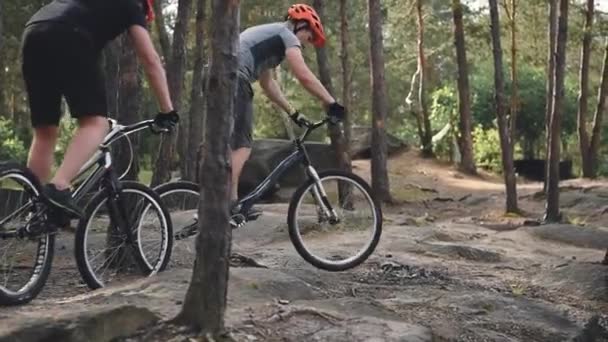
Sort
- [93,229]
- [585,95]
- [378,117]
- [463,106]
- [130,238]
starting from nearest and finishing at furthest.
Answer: [93,229] < [130,238] < [378,117] < [585,95] < [463,106]

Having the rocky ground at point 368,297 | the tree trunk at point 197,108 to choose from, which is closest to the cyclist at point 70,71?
the rocky ground at point 368,297

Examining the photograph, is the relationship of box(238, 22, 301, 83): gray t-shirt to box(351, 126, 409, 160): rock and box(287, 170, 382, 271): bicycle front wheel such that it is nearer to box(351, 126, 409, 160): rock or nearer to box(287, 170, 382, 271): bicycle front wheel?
box(287, 170, 382, 271): bicycle front wheel

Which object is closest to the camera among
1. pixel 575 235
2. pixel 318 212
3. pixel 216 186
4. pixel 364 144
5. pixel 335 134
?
pixel 216 186

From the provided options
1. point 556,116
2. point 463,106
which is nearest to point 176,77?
point 556,116

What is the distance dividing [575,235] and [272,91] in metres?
5.88

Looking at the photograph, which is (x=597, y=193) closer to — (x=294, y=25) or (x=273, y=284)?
(x=294, y=25)

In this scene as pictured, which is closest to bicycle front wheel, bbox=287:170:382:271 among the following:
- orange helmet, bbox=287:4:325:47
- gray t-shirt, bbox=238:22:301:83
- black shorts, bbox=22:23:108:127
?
gray t-shirt, bbox=238:22:301:83

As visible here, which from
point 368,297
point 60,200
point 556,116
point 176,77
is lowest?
point 368,297

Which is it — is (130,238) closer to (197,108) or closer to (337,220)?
(337,220)

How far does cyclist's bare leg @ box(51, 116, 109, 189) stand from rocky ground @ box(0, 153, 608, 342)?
690mm

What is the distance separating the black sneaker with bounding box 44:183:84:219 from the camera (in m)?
4.93

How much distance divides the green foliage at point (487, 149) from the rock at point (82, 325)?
27.3 meters

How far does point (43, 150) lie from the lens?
524 centimetres

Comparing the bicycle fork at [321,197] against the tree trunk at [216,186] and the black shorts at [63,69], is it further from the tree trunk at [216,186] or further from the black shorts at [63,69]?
the tree trunk at [216,186]
